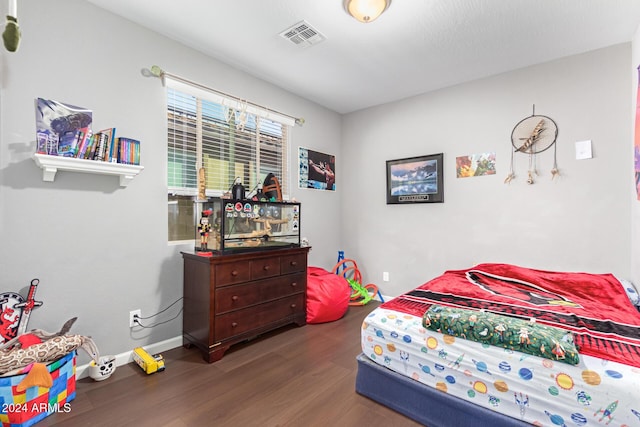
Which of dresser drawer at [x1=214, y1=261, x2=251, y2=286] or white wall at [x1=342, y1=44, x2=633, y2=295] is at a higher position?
white wall at [x1=342, y1=44, x2=633, y2=295]

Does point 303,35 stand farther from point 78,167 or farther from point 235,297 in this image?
point 235,297

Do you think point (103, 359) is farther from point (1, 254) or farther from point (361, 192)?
point (361, 192)

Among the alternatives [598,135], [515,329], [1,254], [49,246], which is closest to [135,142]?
[49,246]

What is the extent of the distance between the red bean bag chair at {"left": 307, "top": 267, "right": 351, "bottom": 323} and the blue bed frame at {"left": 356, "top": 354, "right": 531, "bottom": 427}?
119cm

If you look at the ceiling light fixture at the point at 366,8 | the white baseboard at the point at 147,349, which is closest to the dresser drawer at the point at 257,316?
the white baseboard at the point at 147,349

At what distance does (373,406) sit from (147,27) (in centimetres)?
315

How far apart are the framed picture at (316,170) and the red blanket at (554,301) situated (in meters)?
1.92

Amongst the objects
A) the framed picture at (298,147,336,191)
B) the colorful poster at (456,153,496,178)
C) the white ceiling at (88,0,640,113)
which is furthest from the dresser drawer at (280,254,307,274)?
the colorful poster at (456,153,496,178)

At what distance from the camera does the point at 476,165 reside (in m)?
3.22

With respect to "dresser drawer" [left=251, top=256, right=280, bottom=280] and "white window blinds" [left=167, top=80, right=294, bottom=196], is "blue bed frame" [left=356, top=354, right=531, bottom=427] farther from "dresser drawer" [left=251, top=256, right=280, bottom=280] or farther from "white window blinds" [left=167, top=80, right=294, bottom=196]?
"white window blinds" [left=167, top=80, right=294, bottom=196]

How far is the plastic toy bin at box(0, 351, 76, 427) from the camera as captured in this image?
1.48 meters

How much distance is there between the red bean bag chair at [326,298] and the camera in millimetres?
3047

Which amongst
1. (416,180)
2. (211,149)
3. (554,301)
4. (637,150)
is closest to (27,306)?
(211,149)

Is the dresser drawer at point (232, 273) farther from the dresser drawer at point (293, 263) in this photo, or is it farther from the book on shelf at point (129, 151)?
the book on shelf at point (129, 151)
